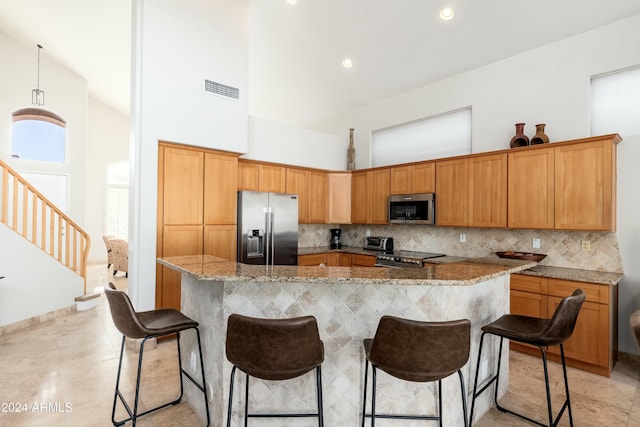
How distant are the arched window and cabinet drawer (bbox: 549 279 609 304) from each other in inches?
383

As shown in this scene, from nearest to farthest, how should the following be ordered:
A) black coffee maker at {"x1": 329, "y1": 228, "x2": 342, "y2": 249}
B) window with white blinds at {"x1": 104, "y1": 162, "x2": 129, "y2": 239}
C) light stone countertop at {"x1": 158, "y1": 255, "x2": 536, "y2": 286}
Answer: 1. light stone countertop at {"x1": 158, "y1": 255, "x2": 536, "y2": 286}
2. black coffee maker at {"x1": 329, "y1": 228, "x2": 342, "y2": 249}
3. window with white blinds at {"x1": 104, "y1": 162, "x2": 129, "y2": 239}

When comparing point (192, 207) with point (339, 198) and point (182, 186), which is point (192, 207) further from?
point (339, 198)

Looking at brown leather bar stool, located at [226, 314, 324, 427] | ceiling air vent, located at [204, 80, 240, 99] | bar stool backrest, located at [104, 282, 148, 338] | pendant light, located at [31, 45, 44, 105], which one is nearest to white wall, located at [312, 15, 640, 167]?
ceiling air vent, located at [204, 80, 240, 99]

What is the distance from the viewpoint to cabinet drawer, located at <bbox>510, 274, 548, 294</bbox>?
10.9ft

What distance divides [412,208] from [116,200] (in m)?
9.09

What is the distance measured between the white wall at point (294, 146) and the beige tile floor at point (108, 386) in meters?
3.00

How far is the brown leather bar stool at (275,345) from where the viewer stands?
1519 millimetres

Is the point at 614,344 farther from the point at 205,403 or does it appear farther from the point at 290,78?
the point at 290,78

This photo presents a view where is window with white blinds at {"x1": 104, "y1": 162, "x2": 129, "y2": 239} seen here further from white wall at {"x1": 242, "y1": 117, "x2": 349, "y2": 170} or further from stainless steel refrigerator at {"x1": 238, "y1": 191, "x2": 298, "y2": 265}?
stainless steel refrigerator at {"x1": 238, "y1": 191, "x2": 298, "y2": 265}

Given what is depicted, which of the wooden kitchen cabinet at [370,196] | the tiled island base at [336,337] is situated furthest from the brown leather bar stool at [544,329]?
the wooden kitchen cabinet at [370,196]

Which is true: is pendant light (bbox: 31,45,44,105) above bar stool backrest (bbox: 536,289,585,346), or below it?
above

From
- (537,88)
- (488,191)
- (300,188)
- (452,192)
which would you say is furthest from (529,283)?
(300,188)

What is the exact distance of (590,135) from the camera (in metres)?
3.51

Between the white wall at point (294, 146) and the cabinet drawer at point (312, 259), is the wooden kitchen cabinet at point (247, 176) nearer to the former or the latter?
the white wall at point (294, 146)
